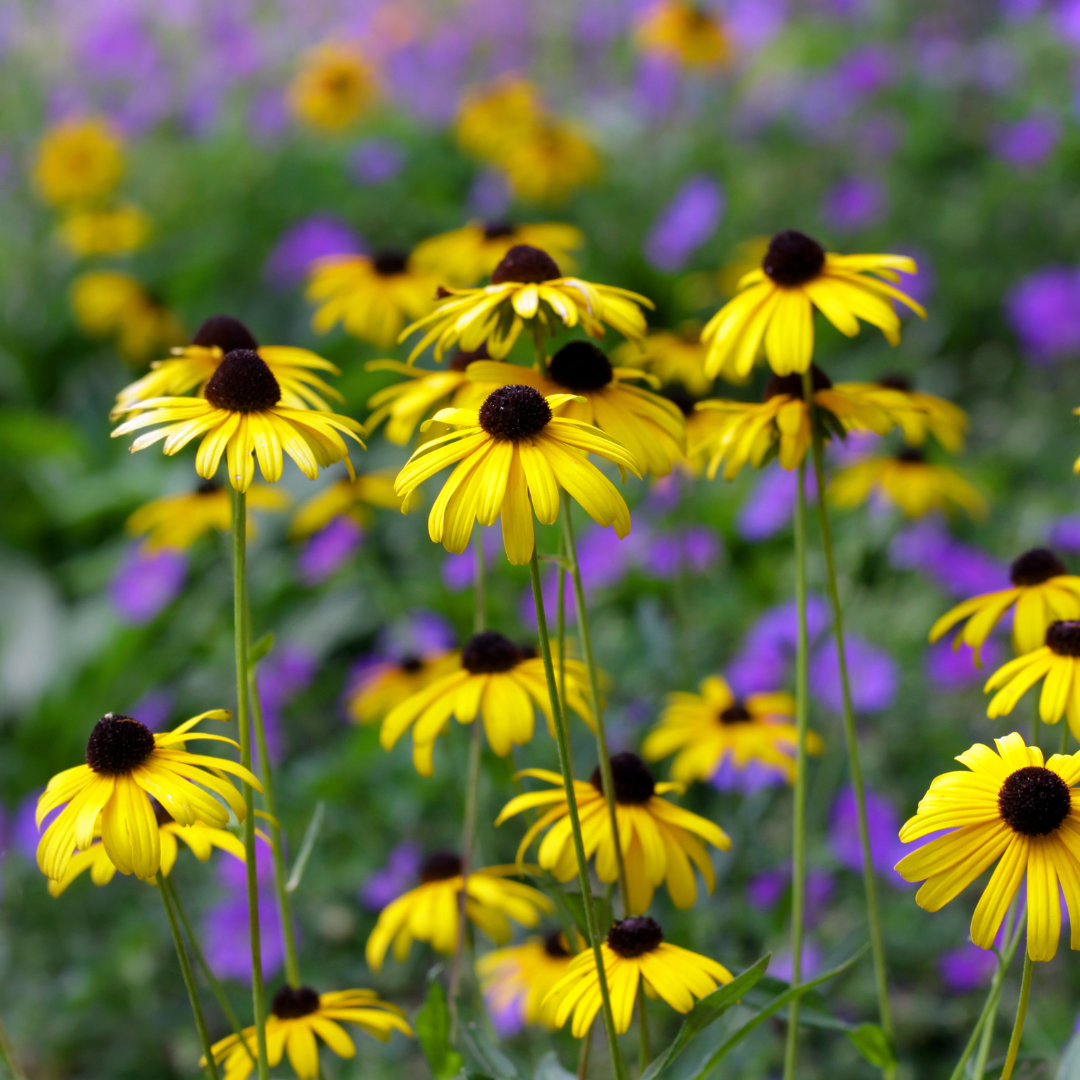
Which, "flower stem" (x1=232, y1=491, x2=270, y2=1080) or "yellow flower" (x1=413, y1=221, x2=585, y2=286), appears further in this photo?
"yellow flower" (x1=413, y1=221, x2=585, y2=286)

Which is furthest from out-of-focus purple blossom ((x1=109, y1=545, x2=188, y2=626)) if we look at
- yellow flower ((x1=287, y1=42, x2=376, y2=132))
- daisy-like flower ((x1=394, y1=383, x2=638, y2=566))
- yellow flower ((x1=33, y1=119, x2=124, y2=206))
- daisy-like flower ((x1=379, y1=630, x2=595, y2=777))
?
daisy-like flower ((x1=394, y1=383, x2=638, y2=566))

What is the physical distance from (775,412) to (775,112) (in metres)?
5.35

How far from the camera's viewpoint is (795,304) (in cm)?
122

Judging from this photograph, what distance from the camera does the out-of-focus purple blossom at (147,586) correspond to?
10.9 feet

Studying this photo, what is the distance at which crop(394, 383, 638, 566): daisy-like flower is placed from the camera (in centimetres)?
92

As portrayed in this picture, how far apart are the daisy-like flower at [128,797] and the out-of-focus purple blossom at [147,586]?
2361 mm

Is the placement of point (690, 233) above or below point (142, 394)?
above

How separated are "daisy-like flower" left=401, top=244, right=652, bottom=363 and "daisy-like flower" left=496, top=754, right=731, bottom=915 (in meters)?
0.46

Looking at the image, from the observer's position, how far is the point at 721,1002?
3.34 feet

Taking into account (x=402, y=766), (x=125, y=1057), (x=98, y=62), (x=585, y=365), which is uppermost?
(x=98, y=62)

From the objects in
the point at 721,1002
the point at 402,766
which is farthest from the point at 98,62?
the point at 721,1002

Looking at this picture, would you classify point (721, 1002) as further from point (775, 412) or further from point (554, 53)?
point (554, 53)

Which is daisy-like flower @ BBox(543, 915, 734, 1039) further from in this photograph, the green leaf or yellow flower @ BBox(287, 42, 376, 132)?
yellow flower @ BBox(287, 42, 376, 132)

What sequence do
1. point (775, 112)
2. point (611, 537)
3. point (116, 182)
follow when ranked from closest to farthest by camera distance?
point (611, 537)
point (116, 182)
point (775, 112)
